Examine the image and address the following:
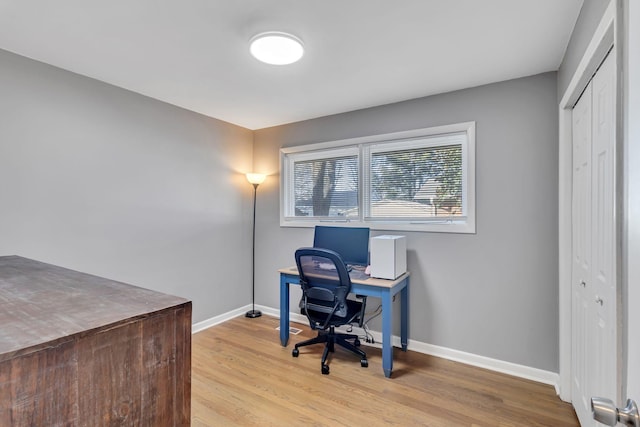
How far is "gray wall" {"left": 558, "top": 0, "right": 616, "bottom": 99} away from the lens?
135 cm

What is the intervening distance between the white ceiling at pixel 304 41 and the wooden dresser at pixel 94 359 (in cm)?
152

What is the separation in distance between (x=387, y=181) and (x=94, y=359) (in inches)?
107

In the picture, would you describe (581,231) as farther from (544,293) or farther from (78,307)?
(78,307)

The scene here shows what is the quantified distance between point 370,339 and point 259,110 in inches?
99.7

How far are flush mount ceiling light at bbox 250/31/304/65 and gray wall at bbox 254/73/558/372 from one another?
128cm

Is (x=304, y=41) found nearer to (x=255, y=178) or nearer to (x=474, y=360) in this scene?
(x=255, y=178)

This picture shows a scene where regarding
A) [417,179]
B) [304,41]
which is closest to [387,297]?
[417,179]

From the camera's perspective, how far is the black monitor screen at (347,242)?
9.75 ft

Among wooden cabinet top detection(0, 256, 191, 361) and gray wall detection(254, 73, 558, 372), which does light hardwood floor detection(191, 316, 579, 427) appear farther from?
wooden cabinet top detection(0, 256, 191, 361)

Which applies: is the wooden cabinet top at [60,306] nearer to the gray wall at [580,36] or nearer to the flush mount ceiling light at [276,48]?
the flush mount ceiling light at [276,48]

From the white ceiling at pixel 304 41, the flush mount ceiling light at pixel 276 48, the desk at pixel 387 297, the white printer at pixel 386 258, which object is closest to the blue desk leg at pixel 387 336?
the desk at pixel 387 297

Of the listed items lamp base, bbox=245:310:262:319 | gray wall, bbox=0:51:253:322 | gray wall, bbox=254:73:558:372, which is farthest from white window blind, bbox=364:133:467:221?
lamp base, bbox=245:310:262:319

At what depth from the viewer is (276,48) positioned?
6.43 ft

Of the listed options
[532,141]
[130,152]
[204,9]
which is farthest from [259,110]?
[532,141]
